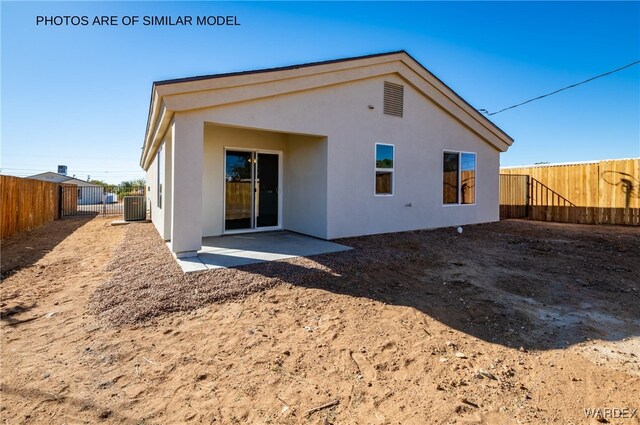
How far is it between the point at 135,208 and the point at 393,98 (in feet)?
38.1

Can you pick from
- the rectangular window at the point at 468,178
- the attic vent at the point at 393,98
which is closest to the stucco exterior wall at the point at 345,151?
the attic vent at the point at 393,98

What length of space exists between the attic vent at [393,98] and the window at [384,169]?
105 centimetres

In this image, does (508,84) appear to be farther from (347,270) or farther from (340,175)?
(347,270)

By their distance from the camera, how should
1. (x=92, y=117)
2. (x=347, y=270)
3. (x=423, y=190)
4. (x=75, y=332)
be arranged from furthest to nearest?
1. (x=92, y=117)
2. (x=423, y=190)
3. (x=347, y=270)
4. (x=75, y=332)

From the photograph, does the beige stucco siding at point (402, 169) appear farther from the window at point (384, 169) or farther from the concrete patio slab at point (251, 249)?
the concrete patio slab at point (251, 249)

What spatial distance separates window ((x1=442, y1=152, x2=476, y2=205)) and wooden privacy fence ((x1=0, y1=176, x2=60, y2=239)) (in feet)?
45.4

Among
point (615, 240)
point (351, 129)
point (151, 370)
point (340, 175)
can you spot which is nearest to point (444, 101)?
point (351, 129)

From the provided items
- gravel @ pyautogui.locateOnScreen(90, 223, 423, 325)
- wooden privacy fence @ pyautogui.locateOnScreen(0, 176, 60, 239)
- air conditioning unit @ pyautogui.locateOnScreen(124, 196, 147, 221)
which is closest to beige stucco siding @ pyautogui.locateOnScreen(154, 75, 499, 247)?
gravel @ pyautogui.locateOnScreen(90, 223, 423, 325)

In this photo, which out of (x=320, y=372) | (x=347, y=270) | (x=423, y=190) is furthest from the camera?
(x=423, y=190)

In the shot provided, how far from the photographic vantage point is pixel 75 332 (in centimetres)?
340

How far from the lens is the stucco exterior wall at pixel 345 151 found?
7332mm

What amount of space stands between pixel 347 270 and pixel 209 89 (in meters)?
4.33

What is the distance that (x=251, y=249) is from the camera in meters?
6.74

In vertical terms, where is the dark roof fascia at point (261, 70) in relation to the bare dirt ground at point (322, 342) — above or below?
above
